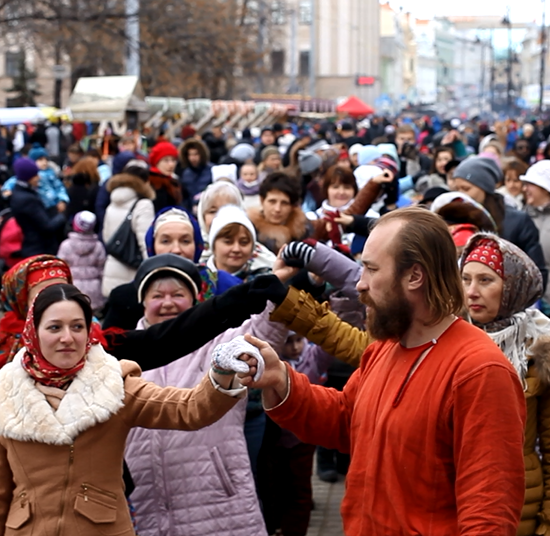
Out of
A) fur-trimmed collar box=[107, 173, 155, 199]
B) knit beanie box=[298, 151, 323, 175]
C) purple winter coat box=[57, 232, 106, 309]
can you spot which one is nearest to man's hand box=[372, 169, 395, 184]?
fur-trimmed collar box=[107, 173, 155, 199]

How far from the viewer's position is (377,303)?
295 centimetres

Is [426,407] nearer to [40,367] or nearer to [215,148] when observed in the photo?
[40,367]

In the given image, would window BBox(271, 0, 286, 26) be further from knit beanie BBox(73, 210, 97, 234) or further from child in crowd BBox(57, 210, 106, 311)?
knit beanie BBox(73, 210, 97, 234)

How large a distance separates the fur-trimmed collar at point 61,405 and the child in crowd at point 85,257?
602cm

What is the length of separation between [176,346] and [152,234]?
7.12 ft

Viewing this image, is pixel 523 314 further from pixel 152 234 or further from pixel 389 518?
pixel 152 234

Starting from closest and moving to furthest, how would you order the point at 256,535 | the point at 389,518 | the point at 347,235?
the point at 389,518, the point at 256,535, the point at 347,235

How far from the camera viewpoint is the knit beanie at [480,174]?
7453mm

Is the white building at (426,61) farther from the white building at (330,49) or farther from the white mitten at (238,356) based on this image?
the white mitten at (238,356)

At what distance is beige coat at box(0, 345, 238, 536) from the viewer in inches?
141

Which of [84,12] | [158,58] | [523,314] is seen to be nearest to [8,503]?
[523,314]

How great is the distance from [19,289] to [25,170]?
638 cm

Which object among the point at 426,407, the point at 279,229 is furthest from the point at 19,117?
the point at 426,407

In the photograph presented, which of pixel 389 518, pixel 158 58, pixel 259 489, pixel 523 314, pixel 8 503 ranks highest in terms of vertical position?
pixel 158 58
